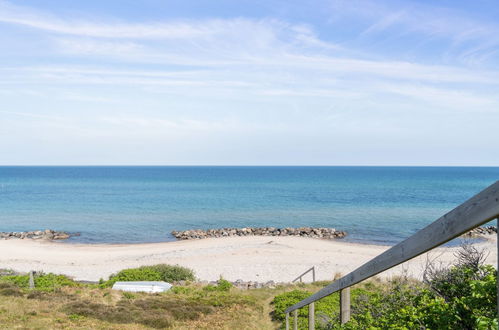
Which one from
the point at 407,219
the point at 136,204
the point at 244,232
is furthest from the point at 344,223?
the point at 136,204

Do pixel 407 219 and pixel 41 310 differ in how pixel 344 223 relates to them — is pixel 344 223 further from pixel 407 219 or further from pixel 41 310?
pixel 41 310

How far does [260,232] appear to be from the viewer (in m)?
50.3

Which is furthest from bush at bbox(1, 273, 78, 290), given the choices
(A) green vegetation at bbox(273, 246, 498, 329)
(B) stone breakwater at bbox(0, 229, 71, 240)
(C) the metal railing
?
(B) stone breakwater at bbox(0, 229, 71, 240)

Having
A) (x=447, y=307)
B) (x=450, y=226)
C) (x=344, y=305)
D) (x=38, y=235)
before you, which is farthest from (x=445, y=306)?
(x=38, y=235)

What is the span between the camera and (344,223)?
5594 centimetres

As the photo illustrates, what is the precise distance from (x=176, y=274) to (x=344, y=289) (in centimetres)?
2132

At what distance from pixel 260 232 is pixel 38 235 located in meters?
26.2

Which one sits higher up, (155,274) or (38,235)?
(155,274)

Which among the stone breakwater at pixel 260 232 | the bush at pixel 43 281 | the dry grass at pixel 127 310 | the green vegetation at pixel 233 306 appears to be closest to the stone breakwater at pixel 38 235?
the stone breakwater at pixel 260 232

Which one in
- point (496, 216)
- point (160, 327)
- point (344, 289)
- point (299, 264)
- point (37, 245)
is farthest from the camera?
point (37, 245)

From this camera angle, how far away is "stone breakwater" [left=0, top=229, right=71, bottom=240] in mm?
47938

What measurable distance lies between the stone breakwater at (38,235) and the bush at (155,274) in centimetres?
2805

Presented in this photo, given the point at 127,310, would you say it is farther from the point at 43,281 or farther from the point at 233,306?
the point at 43,281

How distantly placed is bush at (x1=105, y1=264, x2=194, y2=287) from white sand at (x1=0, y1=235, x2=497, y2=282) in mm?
2893
